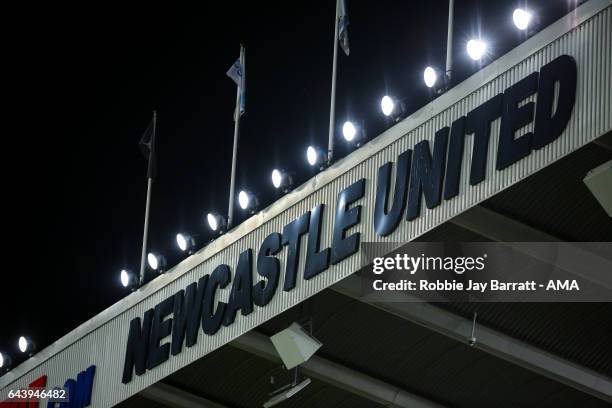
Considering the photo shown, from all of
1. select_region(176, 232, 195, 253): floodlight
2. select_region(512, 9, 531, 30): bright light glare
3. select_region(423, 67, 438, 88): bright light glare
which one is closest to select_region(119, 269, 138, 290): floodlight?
select_region(176, 232, 195, 253): floodlight

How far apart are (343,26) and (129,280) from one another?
620 centimetres

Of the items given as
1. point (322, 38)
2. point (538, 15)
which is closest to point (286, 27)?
point (322, 38)

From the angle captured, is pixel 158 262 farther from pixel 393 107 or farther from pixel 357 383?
pixel 393 107

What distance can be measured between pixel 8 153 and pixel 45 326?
16.7ft

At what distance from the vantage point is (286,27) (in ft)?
120

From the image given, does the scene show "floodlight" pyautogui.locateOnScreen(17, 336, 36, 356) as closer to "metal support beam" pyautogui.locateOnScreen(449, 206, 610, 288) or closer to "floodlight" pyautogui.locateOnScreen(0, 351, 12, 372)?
"floodlight" pyautogui.locateOnScreen(0, 351, 12, 372)

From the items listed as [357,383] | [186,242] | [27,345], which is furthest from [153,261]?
[27,345]

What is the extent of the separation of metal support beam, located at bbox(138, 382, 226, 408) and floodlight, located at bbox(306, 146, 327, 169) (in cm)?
548

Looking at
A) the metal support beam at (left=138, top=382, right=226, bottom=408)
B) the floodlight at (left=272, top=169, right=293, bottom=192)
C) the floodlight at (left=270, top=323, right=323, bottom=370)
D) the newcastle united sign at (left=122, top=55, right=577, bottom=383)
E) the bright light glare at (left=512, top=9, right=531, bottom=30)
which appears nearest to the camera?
the newcastle united sign at (left=122, top=55, right=577, bottom=383)

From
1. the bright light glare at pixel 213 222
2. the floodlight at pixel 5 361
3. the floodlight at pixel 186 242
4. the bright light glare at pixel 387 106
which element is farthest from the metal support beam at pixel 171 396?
the bright light glare at pixel 387 106

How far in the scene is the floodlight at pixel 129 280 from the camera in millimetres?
27391

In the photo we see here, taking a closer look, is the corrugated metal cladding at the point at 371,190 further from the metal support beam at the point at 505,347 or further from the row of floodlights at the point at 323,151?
the metal support beam at the point at 505,347

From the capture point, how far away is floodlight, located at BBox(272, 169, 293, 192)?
77.5 ft

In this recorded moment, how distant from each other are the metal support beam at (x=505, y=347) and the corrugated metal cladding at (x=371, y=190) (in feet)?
5.51
